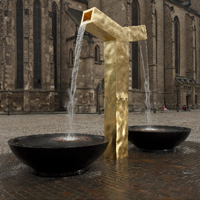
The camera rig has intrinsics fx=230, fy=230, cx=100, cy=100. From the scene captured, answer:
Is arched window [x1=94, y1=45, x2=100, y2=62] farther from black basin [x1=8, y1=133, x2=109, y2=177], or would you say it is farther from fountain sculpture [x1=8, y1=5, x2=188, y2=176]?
black basin [x1=8, y1=133, x2=109, y2=177]

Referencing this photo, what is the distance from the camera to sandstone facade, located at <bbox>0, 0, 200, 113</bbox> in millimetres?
27141

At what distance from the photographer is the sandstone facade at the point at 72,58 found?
2714cm

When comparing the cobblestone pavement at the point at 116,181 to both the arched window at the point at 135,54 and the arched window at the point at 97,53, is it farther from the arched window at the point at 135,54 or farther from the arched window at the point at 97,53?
the arched window at the point at 135,54

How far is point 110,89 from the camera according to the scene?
5.19 metres

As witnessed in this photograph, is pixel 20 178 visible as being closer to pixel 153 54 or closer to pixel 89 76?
pixel 89 76

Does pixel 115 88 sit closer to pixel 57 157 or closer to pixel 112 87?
pixel 112 87

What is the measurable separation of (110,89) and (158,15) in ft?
115

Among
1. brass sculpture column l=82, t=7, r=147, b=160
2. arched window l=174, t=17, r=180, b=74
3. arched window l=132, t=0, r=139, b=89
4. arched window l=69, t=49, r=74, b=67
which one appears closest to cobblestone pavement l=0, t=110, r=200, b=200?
brass sculpture column l=82, t=7, r=147, b=160

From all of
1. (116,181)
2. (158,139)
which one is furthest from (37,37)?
(116,181)

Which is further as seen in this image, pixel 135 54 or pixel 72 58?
pixel 135 54

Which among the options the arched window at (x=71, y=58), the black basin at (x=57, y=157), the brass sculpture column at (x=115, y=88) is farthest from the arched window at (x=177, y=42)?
the black basin at (x=57, y=157)

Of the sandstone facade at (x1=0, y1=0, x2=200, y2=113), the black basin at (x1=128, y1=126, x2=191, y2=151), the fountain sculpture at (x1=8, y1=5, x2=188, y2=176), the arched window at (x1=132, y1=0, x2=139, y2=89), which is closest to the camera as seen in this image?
the fountain sculpture at (x1=8, y1=5, x2=188, y2=176)

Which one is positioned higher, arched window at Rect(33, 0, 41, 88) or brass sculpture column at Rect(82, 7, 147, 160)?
arched window at Rect(33, 0, 41, 88)

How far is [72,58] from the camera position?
29094mm
